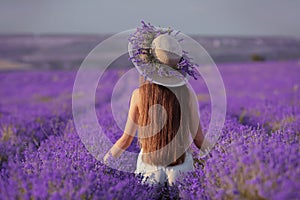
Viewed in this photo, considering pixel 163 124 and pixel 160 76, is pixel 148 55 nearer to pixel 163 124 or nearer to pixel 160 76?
pixel 160 76

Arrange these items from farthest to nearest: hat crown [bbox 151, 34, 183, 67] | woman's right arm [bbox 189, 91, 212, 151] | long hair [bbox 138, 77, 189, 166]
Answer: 1. woman's right arm [bbox 189, 91, 212, 151]
2. long hair [bbox 138, 77, 189, 166]
3. hat crown [bbox 151, 34, 183, 67]

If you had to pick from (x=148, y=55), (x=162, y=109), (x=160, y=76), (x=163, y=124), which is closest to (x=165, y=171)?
(x=163, y=124)

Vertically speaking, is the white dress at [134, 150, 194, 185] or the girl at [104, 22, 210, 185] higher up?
the girl at [104, 22, 210, 185]

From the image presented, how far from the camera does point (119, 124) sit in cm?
465

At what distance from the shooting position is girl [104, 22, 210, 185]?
2.69 meters

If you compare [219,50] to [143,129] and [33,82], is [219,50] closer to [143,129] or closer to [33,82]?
[33,82]

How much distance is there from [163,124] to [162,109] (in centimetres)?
12

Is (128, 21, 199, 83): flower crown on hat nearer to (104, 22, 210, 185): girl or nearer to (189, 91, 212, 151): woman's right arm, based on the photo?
(104, 22, 210, 185): girl

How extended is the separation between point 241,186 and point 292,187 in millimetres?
285

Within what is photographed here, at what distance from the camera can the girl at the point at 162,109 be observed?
269 centimetres

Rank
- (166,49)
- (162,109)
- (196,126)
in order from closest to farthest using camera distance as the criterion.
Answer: (166,49) < (162,109) < (196,126)

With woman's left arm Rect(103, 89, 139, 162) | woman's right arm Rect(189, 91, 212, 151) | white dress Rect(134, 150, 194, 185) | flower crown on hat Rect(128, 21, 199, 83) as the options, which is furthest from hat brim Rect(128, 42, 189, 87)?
white dress Rect(134, 150, 194, 185)

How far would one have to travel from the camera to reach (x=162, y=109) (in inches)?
111

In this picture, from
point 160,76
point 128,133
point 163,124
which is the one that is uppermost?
point 160,76
